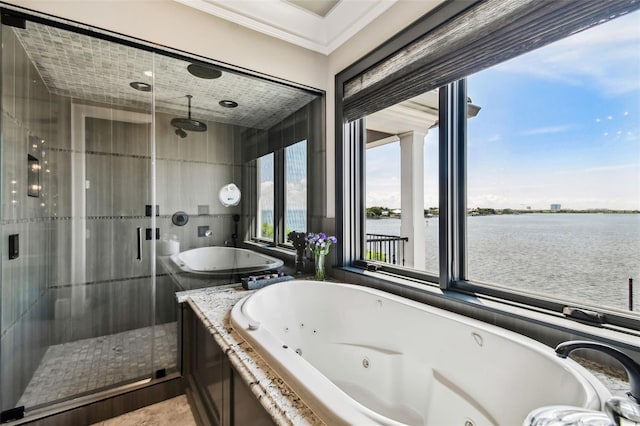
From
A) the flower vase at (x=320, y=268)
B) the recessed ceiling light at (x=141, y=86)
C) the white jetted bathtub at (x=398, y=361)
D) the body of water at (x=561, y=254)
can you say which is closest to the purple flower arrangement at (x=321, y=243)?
the flower vase at (x=320, y=268)

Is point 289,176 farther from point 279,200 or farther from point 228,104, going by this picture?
point 228,104

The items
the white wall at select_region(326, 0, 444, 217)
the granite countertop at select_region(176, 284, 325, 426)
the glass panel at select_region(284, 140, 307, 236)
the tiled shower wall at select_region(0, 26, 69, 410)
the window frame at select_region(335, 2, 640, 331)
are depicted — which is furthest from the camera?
the glass panel at select_region(284, 140, 307, 236)

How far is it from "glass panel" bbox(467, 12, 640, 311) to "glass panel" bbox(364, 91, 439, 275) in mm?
999

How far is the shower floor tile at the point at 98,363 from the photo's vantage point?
1794 mm

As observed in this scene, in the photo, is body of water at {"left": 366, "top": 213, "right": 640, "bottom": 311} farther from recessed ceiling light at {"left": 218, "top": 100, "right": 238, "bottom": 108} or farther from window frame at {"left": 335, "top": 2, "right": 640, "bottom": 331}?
recessed ceiling light at {"left": 218, "top": 100, "right": 238, "bottom": 108}

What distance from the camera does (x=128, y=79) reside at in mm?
2049

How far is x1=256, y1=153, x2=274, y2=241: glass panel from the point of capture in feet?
8.71

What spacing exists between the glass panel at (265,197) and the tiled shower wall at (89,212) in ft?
0.87

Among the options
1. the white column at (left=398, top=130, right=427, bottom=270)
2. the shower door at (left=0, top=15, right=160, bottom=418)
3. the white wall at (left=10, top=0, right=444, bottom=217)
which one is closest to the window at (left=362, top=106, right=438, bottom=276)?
the white column at (left=398, top=130, right=427, bottom=270)

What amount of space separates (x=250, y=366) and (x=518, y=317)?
1.23m

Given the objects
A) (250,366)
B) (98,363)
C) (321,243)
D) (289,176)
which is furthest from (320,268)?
(98,363)

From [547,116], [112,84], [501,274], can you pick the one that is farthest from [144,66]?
[501,274]

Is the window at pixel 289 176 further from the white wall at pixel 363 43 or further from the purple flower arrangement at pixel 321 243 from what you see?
the purple flower arrangement at pixel 321 243

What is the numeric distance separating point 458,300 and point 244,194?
5.96ft
